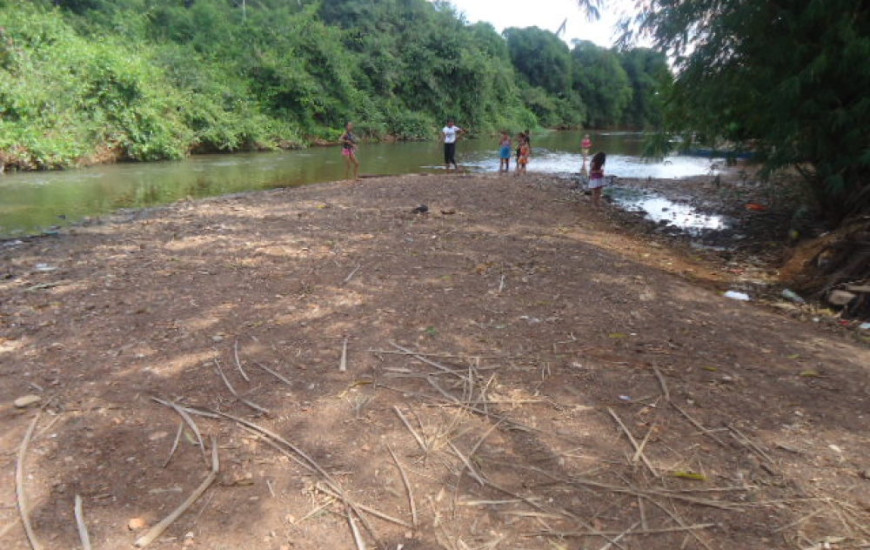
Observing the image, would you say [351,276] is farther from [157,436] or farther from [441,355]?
[157,436]

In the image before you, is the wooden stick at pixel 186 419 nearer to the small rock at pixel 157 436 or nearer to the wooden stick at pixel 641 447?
the small rock at pixel 157 436

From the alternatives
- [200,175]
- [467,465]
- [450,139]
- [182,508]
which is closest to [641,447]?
[467,465]

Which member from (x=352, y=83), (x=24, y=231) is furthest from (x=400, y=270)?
(x=352, y=83)

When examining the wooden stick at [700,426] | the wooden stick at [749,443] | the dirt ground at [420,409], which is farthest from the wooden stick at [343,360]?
the wooden stick at [749,443]

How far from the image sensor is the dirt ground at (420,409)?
2.31 meters

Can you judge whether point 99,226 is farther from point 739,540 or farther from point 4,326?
point 739,540

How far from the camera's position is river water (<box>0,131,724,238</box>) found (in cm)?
1030

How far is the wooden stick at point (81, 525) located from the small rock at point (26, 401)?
3.48ft

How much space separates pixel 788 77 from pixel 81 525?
8294 millimetres

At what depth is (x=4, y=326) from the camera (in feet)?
14.0

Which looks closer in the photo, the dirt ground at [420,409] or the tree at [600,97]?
the dirt ground at [420,409]

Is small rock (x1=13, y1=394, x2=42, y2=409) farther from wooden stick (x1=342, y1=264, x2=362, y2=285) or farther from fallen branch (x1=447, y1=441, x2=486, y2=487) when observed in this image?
wooden stick (x1=342, y1=264, x2=362, y2=285)

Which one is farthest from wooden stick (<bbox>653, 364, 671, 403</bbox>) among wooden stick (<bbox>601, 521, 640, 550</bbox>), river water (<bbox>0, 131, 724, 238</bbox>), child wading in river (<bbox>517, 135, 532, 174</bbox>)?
child wading in river (<bbox>517, 135, 532, 174</bbox>)

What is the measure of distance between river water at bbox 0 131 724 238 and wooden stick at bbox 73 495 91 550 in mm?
7441
